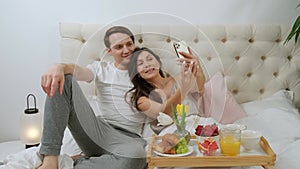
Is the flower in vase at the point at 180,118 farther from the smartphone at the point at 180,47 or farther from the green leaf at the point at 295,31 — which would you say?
the green leaf at the point at 295,31

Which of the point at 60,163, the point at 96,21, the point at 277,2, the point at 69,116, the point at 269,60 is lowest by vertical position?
the point at 60,163

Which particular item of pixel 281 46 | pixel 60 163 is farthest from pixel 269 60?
pixel 60 163

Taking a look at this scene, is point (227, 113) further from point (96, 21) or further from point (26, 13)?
point (26, 13)

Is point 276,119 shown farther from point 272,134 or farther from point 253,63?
point 253,63

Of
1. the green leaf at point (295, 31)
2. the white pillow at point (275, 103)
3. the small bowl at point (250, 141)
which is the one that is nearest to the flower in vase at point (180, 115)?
the small bowl at point (250, 141)

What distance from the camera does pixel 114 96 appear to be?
164cm

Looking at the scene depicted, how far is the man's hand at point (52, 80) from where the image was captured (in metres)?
1.59

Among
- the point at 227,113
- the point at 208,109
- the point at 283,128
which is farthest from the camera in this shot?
the point at 227,113

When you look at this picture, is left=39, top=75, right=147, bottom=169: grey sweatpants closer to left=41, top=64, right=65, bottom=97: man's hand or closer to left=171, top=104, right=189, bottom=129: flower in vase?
left=41, top=64, right=65, bottom=97: man's hand

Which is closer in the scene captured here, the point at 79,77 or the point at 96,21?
the point at 79,77

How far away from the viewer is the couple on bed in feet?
5.03

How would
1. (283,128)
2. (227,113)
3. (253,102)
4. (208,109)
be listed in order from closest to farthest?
(208,109)
(283,128)
(227,113)
(253,102)

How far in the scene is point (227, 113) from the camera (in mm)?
2186

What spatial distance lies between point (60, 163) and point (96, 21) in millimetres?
1034
